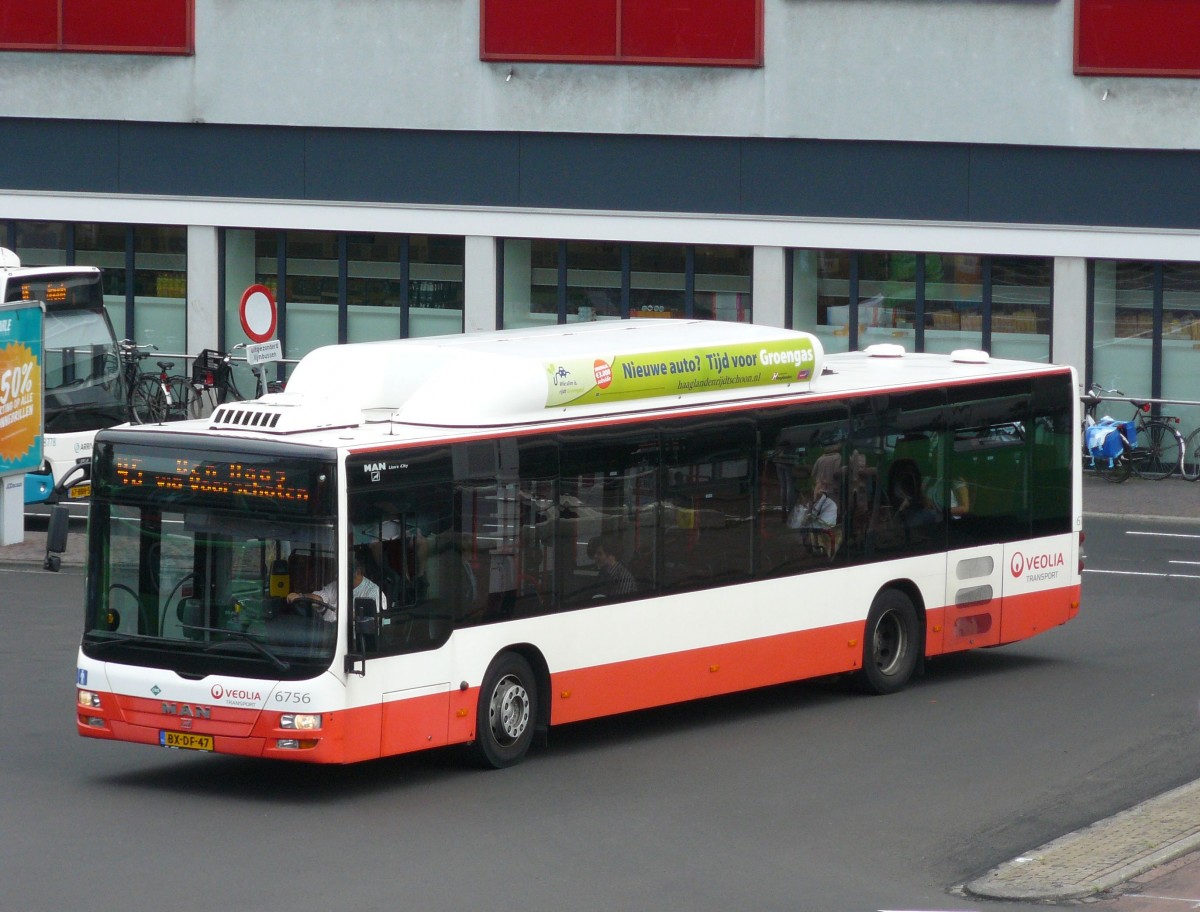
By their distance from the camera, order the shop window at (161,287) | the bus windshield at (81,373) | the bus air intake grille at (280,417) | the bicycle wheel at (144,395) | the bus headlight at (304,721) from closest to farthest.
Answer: the bus headlight at (304,721) < the bus air intake grille at (280,417) < the bus windshield at (81,373) < the bicycle wheel at (144,395) < the shop window at (161,287)

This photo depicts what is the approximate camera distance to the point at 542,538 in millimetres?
13422

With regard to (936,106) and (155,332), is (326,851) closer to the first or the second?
(936,106)

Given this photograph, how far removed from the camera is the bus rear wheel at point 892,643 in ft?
53.1

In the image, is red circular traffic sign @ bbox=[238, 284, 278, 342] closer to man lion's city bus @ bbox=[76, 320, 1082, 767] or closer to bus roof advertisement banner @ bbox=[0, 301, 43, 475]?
bus roof advertisement banner @ bbox=[0, 301, 43, 475]

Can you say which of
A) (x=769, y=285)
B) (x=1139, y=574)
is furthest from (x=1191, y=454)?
(x=1139, y=574)

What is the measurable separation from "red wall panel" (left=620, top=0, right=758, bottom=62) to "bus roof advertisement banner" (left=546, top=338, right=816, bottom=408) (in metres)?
18.0

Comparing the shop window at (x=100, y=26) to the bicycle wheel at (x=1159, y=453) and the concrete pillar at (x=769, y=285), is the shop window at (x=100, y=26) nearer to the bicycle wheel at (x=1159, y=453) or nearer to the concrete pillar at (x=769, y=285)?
the concrete pillar at (x=769, y=285)

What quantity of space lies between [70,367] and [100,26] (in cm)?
1263

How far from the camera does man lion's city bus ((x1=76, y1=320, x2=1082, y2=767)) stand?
12078mm

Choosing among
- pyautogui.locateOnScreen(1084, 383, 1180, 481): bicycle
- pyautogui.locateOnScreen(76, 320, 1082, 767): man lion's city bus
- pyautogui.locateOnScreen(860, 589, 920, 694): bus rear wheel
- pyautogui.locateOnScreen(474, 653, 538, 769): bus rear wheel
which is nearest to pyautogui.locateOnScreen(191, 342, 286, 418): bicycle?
pyautogui.locateOnScreen(1084, 383, 1180, 481): bicycle

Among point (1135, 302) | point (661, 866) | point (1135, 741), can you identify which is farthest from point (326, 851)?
point (1135, 302)

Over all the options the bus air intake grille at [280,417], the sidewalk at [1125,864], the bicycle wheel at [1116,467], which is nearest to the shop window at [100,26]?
the bicycle wheel at [1116,467]

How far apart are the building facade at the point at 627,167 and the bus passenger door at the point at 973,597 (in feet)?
48.1

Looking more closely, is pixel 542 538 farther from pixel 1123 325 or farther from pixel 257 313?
pixel 1123 325
